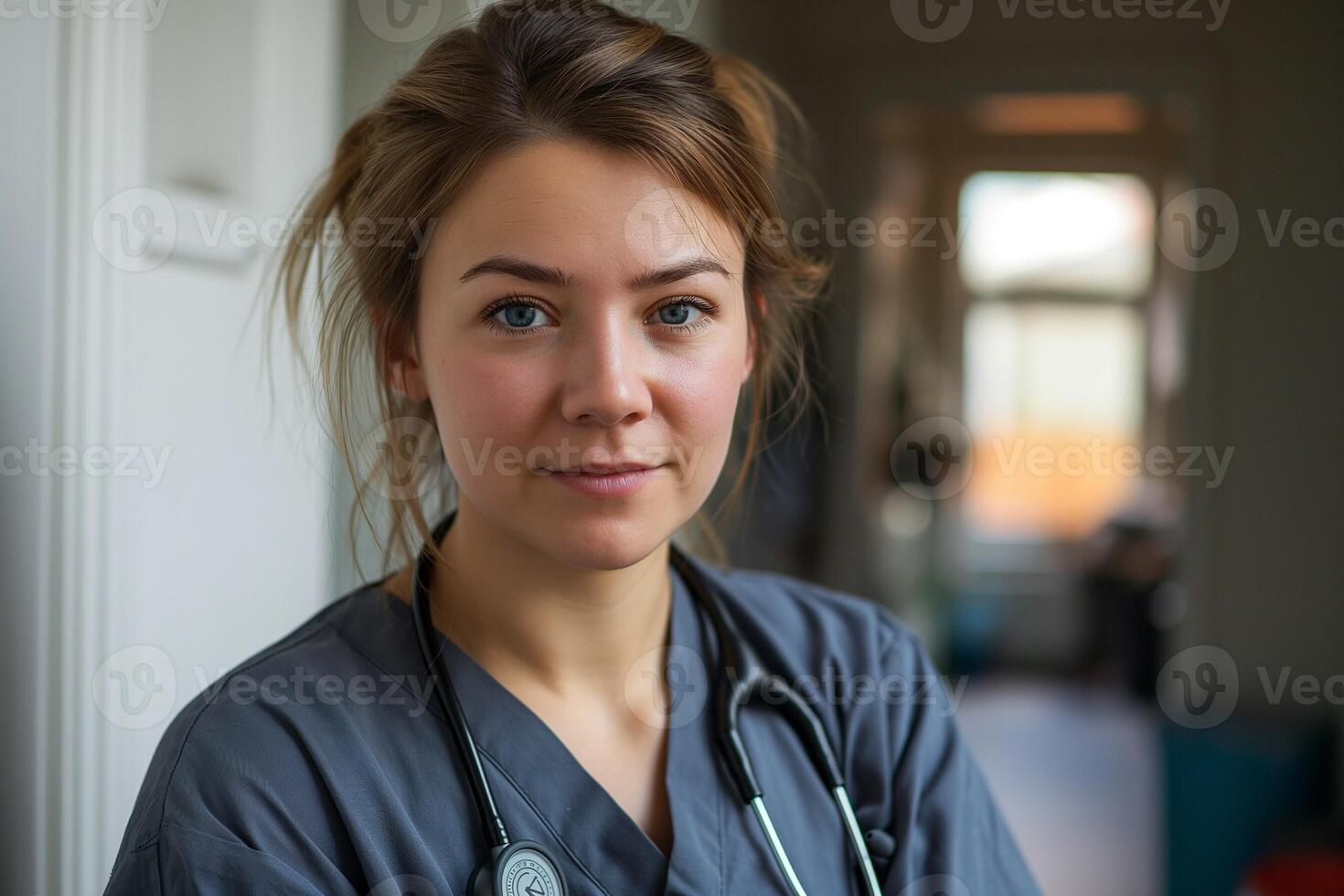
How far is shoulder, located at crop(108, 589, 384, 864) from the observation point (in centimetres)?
79

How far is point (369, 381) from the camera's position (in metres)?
1.15

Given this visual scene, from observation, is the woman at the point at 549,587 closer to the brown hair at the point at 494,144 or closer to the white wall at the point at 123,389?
the brown hair at the point at 494,144

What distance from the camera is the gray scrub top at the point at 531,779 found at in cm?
80

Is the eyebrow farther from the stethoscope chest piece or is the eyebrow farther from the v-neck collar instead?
the stethoscope chest piece

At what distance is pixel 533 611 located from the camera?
38.8 inches

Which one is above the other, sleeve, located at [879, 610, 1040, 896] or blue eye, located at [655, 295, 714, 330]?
blue eye, located at [655, 295, 714, 330]

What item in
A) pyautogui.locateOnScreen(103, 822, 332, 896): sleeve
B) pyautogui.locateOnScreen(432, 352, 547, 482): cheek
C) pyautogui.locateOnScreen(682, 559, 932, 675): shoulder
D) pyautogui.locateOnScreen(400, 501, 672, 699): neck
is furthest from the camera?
pyautogui.locateOnScreen(682, 559, 932, 675): shoulder

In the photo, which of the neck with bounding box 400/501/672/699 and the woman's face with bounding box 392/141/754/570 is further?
the neck with bounding box 400/501/672/699

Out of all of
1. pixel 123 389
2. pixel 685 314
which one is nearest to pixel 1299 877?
pixel 685 314

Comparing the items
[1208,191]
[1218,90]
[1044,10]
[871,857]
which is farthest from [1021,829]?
[871,857]

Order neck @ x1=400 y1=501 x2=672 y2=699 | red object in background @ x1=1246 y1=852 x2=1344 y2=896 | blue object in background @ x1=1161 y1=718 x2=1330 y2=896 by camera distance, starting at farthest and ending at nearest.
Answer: blue object in background @ x1=1161 y1=718 x2=1330 y2=896
red object in background @ x1=1246 y1=852 x2=1344 y2=896
neck @ x1=400 y1=501 x2=672 y2=699

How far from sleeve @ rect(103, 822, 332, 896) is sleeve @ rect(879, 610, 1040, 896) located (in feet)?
1.64

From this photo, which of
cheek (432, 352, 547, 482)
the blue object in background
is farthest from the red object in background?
cheek (432, 352, 547, 482)

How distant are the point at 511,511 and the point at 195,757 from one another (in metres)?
0.28
